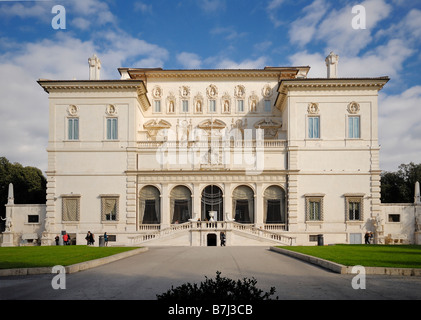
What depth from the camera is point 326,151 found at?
141ft

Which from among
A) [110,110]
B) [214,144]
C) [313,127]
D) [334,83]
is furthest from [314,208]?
[110,110]

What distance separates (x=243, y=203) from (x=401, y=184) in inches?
1490

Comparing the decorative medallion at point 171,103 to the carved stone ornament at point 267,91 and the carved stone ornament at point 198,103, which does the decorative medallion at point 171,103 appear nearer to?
the carved stone ornament at point 198,103

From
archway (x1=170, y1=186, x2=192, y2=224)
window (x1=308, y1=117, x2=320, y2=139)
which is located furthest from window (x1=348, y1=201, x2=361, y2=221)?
archway (x1=170, y1=186, x2=192, y2=224)

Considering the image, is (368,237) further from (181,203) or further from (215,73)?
(215,73)

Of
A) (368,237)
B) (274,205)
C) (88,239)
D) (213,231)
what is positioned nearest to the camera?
(213,231)

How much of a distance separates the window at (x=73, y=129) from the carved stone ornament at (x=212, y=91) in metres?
16.0

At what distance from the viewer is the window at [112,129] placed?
44.0m

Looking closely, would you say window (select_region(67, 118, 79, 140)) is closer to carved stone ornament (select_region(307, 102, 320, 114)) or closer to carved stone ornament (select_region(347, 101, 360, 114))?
carved stone ornament (select_region(307, 102, 320, 114))

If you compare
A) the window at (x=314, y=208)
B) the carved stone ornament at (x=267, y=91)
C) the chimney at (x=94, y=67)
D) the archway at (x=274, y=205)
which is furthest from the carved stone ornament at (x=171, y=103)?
the window at (x=314, y=208)

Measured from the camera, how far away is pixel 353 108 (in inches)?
1714

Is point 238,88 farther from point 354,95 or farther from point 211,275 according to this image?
point 211,275

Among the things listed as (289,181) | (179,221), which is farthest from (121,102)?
(289,181)

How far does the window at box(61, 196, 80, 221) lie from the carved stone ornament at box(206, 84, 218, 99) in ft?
64.8
